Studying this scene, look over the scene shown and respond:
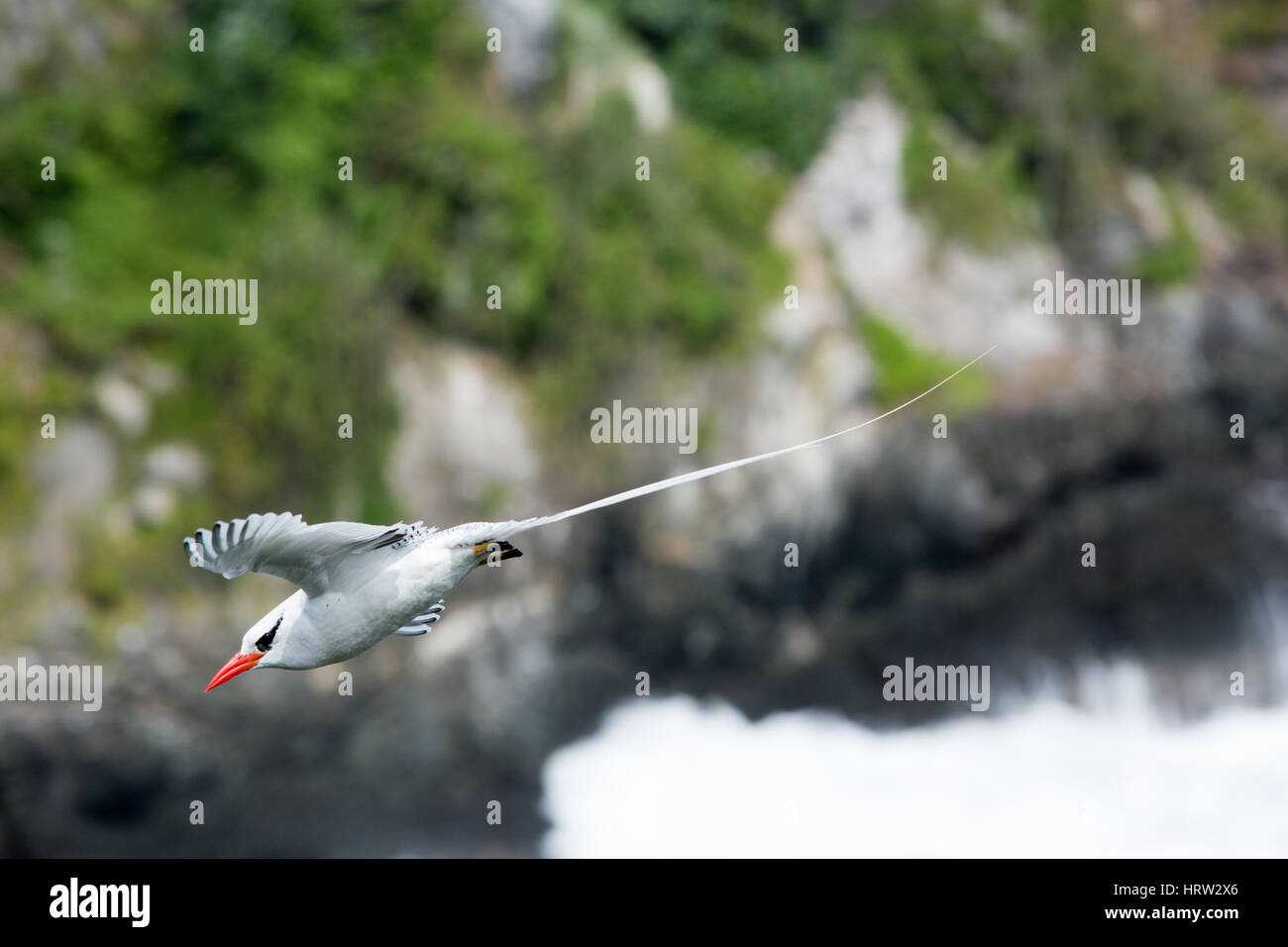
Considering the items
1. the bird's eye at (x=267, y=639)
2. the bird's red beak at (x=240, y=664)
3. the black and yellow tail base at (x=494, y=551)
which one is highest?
the black and yellow tail base at (x=494, y=551)

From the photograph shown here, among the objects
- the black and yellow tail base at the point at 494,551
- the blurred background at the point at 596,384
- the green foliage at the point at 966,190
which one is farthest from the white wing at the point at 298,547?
the green foliage at the point at 966,190

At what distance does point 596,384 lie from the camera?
1627cm

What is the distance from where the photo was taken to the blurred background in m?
13.7

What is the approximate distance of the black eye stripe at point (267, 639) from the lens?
5234 millimetres

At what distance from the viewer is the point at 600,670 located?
16.4 meters

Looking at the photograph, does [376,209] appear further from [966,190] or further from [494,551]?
[494,551]

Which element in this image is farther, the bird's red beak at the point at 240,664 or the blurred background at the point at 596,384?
the blurred background at the point at 596,384

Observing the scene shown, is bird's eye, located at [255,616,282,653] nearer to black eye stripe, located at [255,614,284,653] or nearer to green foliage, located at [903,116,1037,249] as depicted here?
black eye stripe, located at [255,614,284,653]

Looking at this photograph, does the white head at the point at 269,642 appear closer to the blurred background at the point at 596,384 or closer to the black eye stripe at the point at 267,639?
the black eye stripe at the point at 267,639

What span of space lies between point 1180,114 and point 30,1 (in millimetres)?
16235

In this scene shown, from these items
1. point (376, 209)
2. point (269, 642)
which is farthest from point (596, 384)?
point (269, 642)

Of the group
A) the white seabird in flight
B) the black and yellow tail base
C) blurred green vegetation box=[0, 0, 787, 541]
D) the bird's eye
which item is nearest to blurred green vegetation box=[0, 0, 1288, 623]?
blurred green vegetation box=[0, 0, 787, 541]

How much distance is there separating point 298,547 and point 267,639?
1.97 ft

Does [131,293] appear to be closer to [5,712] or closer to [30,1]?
[30,1]
